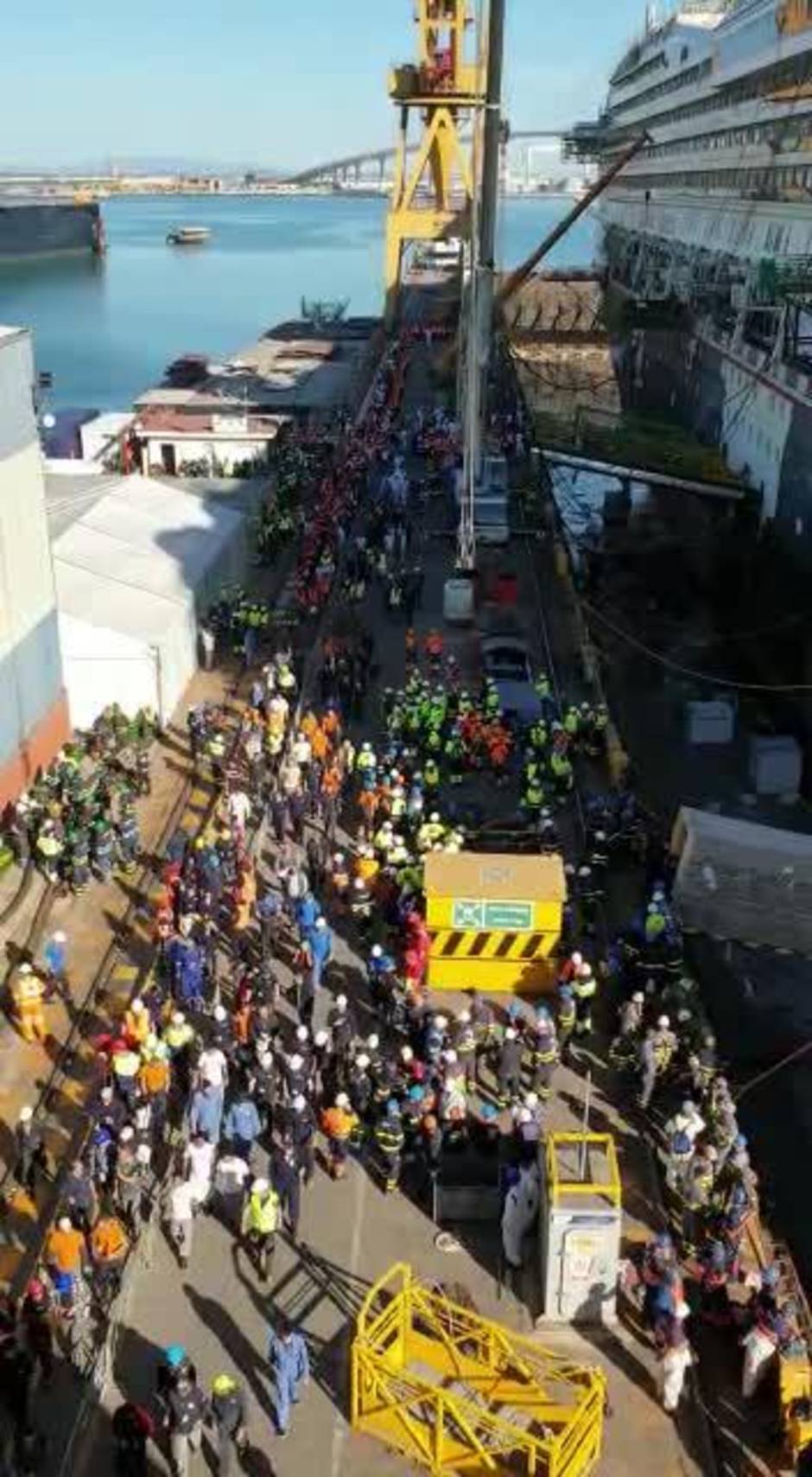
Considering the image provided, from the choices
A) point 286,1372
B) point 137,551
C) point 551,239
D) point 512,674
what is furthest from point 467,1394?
point 551,239

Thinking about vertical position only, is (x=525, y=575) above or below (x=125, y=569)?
below

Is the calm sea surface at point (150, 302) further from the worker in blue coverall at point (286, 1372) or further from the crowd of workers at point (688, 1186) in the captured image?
the worker in blue coverall at point (286, 1372)

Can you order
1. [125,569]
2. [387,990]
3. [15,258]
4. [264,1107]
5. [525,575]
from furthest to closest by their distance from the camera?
1. [15,258]
2. [525,575]
3. [125,569]
4. [387,990]
5. [264,1107]

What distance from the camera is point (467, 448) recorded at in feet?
91.0

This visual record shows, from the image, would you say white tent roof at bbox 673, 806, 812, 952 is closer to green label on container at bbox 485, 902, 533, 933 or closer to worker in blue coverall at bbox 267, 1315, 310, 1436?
green label on container at bbox 485, 902, 533, 933

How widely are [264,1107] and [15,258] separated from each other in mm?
154752

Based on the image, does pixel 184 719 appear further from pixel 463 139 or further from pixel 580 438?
pixel 463 139

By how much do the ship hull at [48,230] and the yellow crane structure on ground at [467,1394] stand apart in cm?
15026

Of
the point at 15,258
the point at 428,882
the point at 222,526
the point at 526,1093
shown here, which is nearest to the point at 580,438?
the point at 222,526

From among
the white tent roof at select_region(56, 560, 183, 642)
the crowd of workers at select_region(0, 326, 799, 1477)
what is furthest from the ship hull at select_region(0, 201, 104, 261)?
the crowd of workers at select_region(0, 326, 799, 1477)

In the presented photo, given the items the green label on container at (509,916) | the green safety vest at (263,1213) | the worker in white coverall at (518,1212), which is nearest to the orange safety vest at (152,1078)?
the green safety vest at (263,1213)

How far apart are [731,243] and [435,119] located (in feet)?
39.9

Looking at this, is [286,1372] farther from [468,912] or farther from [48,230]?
[48,230]

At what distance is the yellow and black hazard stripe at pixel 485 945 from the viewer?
47.2ft
